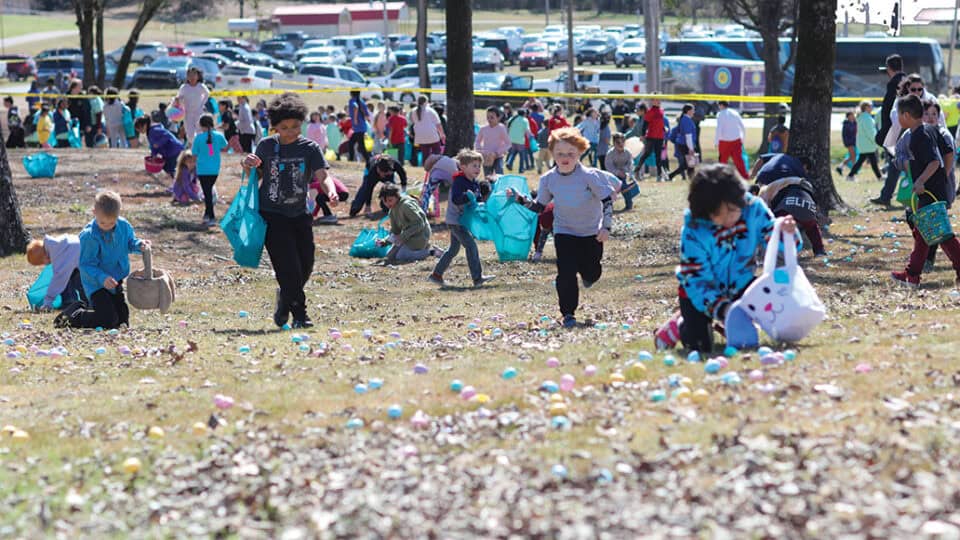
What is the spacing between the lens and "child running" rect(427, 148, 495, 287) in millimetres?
14055

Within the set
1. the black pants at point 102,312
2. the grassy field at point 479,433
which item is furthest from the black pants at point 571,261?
the black pants at point 102,312

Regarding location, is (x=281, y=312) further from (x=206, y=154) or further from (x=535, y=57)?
(x=535, y=57)

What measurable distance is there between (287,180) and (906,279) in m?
5.95

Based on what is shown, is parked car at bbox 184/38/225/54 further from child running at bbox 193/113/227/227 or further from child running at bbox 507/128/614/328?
child running at bbox 507/128/614/328

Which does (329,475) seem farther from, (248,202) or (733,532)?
(248,202)

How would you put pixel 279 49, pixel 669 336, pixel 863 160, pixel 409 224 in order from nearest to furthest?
pixel 669 336, pixel 409 224, pixel 863 160, pixel 279 49

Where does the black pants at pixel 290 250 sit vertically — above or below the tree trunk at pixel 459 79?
below

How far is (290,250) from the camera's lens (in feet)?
34.2

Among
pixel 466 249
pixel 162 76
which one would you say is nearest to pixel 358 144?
pixel 466 249

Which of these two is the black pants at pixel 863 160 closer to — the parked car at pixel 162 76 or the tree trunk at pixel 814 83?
the tree trunk at pixel 814 83

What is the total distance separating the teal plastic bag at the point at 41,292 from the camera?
39.0 ft

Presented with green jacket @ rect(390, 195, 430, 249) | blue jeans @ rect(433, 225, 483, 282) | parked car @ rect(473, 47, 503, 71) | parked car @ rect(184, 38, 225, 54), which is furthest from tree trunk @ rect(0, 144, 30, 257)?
parked car @ rect(184, 38, 225, 54)

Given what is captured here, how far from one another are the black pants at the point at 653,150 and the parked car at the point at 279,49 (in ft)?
171

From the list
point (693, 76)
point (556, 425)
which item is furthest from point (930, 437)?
point (693, 76)
